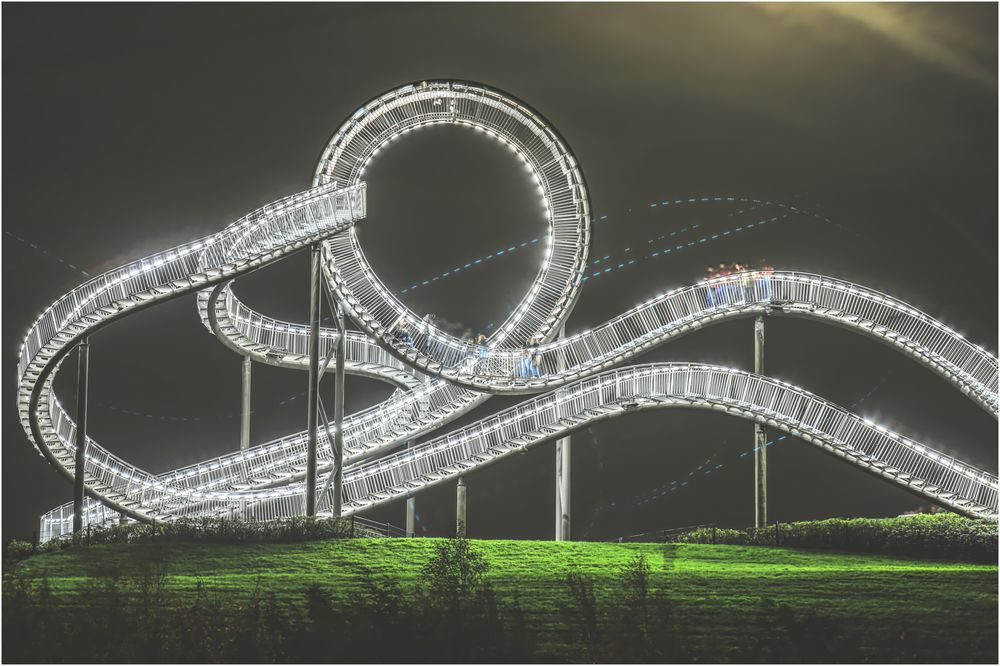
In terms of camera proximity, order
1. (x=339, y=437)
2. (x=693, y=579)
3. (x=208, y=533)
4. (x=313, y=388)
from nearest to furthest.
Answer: (x=693, y=579) < (x=208, y=533) < (x=313, y=388) < (x=339, y=437)

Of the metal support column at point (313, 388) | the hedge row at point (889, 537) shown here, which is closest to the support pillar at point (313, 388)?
the metal support column at point (313, 388)

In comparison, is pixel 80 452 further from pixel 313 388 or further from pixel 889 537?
pixel 889 537

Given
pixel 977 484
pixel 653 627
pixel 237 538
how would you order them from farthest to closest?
pixel 977 484, pixel 237 538, pixel 653 627

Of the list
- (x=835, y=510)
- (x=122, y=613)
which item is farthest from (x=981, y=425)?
(x=122, y=613)

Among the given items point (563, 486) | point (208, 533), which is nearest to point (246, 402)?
point (208, 533)

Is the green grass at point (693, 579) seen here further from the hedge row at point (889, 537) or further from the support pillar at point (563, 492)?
the support pillar at point (563, 492)

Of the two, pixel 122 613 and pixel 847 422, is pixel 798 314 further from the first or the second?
pixel 122 613
